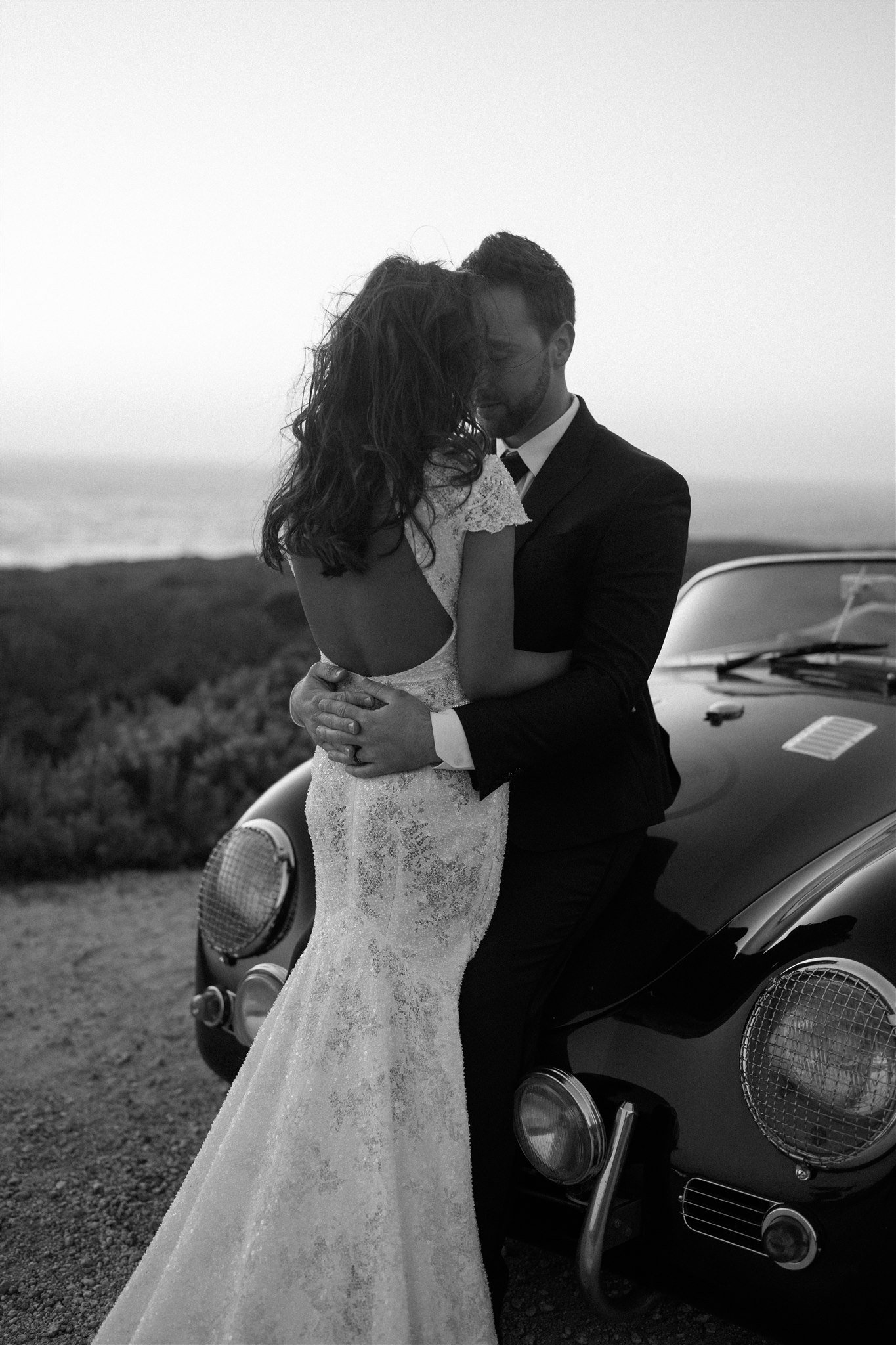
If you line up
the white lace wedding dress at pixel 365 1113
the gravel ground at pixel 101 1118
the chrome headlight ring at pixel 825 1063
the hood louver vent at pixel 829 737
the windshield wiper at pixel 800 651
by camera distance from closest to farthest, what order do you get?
the chrome headlight ring at pixel 825 1063, the white lace wedding dress at pixel 365 1113, the gravel ground at pixel 101 1118, the hood louver vent at pixel 829 737, the windshield wiper at pixel 800 651

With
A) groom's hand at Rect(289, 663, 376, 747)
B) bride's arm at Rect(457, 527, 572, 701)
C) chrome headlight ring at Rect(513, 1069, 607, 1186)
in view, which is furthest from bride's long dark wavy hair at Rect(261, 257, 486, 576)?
chrome headlight ring at Rect(513, 1069, 607, 1186)

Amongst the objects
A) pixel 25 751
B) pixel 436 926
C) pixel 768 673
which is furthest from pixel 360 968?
pixel 25 751

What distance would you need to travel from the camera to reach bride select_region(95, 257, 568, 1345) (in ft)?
7.26

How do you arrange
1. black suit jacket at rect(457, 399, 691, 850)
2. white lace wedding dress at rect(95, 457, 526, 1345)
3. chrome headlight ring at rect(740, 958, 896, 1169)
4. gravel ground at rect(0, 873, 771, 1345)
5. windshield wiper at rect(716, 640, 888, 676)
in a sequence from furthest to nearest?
windshield wiper at rect(716, 640, 888, 676) < gravel ground at rect(0, 873, 771, 1345) < black suit jacket at rect(457, 399, 691, 850) < white lace wedding dress at rect(95, 457, 526, 1345) < chrome headlight ring at rect(740, 958, 896, 1169)

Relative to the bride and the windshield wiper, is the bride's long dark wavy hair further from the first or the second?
the windshield wiper

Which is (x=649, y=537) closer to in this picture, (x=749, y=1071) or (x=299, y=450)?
(x=299, y=450)

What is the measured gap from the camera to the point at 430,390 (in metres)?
2.29

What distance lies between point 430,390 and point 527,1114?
4.98ft

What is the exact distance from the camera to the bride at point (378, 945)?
2.21m

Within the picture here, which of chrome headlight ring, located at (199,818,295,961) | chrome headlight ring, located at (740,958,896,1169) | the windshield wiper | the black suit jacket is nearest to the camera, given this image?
chrome headlight ring, located at (740,958,896,1169)

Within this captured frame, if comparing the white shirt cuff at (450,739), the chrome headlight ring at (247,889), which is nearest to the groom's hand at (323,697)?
the white shirt cuff at (450,739)

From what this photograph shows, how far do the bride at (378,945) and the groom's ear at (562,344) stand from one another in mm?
485

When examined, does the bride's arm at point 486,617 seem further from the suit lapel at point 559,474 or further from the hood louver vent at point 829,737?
the hood louver vent at point 829,737

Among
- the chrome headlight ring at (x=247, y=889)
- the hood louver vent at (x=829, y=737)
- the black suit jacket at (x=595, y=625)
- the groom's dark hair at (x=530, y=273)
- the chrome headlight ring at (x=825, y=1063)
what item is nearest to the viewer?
the chrome headlight ring at (x=825, y=1063)
